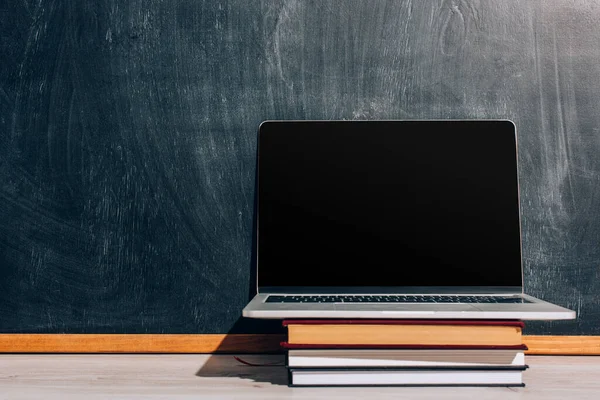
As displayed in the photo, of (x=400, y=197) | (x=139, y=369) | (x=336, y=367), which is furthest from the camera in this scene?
(x=400, y=197)

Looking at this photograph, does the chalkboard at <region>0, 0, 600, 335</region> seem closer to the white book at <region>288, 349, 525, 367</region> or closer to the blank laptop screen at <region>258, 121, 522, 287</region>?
the blank laptop screen at <region>258, 121, 522, 287</region>

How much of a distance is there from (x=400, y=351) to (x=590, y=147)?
1.93ft

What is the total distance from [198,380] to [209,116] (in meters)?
0.50

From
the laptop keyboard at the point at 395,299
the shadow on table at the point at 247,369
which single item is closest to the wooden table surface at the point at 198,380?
the shadow on table at the point at 247,369

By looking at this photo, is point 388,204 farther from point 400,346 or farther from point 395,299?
point 400,346

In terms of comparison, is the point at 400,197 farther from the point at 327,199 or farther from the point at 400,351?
the point at 400,351

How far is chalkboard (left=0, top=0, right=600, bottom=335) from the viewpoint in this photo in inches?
38.0

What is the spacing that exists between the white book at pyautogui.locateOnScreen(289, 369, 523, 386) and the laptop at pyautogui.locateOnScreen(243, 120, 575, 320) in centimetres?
17

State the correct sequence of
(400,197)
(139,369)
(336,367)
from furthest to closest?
1. (400,197)
2. (139,369)
3. (336,367)

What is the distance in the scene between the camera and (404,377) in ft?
2.38

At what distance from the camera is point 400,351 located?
724 millimetres

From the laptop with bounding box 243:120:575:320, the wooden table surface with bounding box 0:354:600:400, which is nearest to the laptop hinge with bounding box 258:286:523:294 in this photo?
the laptop with bounding box 243:120:575:320

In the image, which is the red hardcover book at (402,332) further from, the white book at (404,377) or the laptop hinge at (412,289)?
the laptop hinge at (412,289)

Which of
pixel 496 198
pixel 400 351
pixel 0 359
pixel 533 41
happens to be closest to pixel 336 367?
pixel 400 351
